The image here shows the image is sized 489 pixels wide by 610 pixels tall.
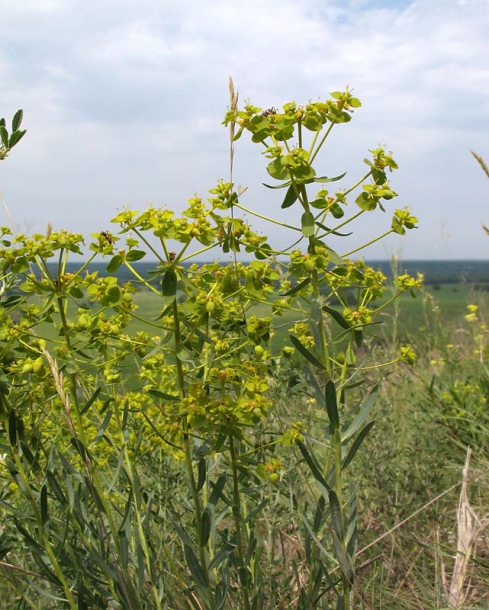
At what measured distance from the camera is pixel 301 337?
184cm

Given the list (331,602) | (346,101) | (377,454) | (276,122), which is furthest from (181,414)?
(377,454)

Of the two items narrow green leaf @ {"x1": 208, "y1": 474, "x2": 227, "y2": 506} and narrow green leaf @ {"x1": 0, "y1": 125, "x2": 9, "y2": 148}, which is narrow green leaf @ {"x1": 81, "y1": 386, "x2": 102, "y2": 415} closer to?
narrow green leaf @ {"x1": 208, "y1": 474, "x2": 227, "y2": 506}

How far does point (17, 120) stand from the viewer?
5.56 feet

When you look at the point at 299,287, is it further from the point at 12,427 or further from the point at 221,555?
the point at 12,427


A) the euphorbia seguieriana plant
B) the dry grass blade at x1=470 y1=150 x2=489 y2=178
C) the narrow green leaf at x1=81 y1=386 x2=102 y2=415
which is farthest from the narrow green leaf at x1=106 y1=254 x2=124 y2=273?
the dry grass blade at x1=470 y1=150 x2=489 y2=178

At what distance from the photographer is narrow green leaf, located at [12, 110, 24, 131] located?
5.53 feet

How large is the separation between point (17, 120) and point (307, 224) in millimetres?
863

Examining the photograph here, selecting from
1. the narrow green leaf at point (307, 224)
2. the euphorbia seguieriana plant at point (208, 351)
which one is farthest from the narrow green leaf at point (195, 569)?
the narrow green leaf at point (307, 224)

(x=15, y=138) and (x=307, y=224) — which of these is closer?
(x=307, y=224)

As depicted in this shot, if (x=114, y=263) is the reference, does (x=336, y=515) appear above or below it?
below

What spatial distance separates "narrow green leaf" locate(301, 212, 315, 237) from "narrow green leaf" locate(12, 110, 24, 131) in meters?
0.83

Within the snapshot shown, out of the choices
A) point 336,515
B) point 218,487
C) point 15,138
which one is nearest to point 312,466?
point 336,515

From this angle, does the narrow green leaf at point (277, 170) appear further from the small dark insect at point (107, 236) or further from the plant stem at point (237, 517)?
the plant stem at point (237, 517)

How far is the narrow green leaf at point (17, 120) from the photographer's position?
1687mm
